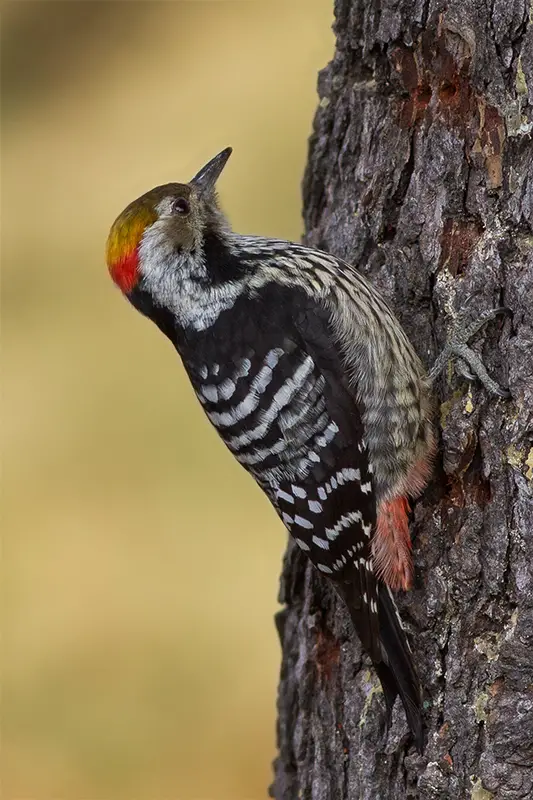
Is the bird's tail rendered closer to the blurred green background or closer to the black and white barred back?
the black and white barred back

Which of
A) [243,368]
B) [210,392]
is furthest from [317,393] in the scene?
[210,392]

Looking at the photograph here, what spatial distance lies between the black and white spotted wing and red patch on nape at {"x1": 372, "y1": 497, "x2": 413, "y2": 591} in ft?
0.12

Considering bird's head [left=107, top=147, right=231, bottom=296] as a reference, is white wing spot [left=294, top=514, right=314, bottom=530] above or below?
below

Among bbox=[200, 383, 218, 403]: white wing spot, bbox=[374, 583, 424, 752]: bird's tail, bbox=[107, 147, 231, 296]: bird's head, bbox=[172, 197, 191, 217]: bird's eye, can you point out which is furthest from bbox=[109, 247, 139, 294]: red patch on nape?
bbox=[374, 583, 424, 752]: bird's tail

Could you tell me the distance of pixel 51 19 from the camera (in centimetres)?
902

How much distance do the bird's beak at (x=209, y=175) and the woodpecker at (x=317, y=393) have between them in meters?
0.20

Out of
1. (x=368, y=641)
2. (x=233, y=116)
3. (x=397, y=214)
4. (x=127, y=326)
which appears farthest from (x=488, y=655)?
(x=233, y=116)

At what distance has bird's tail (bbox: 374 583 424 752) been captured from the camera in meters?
3.21

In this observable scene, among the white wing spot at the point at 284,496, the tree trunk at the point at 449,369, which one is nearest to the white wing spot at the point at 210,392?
the white wing spot at the point at 284,496

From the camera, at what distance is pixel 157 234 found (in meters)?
3.70

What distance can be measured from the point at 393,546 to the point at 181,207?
145 centimetres

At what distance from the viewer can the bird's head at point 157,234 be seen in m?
3.68

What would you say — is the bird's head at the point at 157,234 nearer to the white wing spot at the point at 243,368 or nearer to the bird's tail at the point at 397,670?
the white wing spot at the point at 243,368

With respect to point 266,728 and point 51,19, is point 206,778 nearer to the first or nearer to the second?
point 266,728
